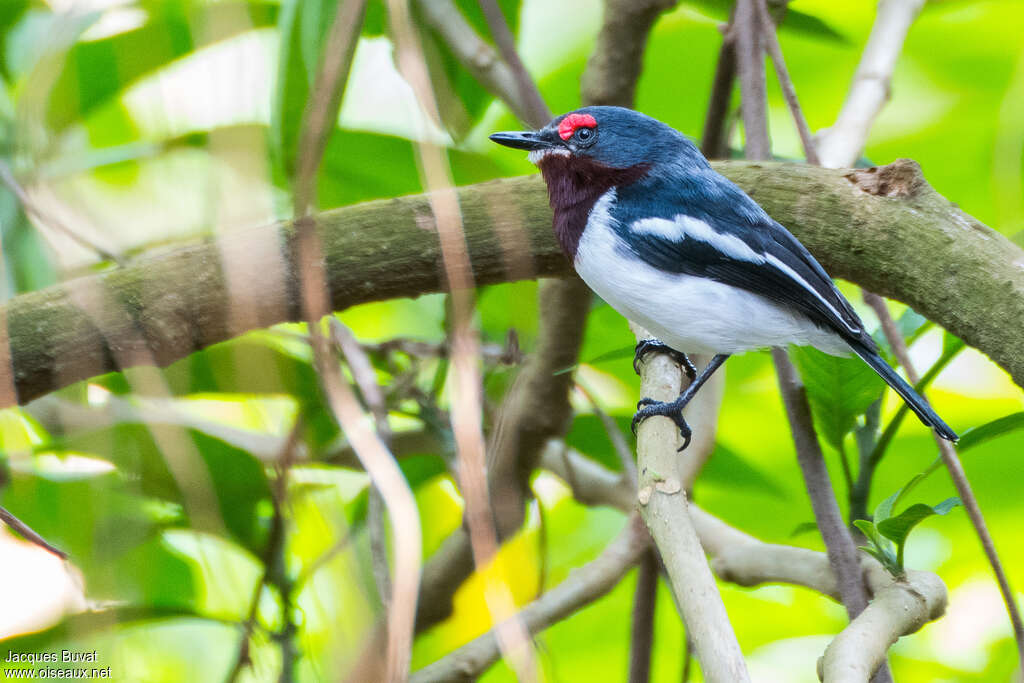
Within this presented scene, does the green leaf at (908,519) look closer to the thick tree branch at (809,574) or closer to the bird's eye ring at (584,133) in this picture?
the thick tree branch at (809,574)

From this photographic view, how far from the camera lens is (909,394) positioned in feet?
5.24

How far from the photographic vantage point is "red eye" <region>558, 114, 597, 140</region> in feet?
6.30

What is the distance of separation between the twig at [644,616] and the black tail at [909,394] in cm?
64

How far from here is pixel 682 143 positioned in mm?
1917

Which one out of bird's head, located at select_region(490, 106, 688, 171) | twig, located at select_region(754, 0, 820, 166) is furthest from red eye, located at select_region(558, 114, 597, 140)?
twig, located at select_region(754, 0, 820, 166)

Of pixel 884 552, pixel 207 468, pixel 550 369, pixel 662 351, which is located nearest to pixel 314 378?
pixel 207 468

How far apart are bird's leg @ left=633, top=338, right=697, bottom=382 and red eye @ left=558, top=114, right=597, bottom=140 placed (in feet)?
1.60

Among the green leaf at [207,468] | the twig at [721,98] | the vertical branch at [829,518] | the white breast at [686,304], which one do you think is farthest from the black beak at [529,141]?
the green leaf at [207,468]

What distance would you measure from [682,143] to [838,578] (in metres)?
0.91

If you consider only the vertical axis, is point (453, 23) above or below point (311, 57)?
above

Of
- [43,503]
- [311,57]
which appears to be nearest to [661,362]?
[311,57]

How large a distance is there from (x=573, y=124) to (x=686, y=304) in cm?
47

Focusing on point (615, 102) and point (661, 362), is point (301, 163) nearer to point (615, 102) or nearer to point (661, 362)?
point (661, 362)

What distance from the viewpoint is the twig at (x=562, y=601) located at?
1.88m
